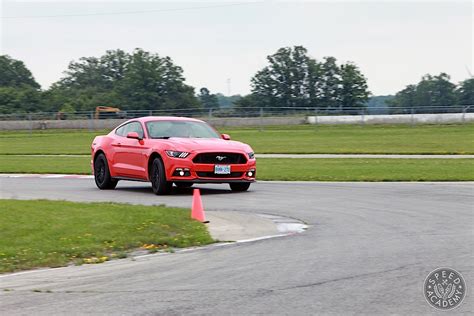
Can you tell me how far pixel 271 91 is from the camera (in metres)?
81.9

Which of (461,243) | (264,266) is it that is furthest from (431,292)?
(461,243)

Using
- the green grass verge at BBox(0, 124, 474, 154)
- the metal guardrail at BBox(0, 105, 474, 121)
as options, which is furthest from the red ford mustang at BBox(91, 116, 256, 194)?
the metal guardrail at BBox(0, 105, 474, 121)

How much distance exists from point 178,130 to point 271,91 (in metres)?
64.8

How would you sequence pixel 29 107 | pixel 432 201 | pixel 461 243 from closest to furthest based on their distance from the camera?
pixel 461 243, pixel 432 201, pixel 29 107

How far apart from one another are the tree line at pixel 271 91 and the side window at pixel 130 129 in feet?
163

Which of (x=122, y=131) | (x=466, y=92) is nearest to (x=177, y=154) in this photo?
(x=122, y=131)

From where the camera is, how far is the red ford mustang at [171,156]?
53.6 feet

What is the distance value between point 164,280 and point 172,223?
353 centimetres

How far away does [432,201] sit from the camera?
14273mm

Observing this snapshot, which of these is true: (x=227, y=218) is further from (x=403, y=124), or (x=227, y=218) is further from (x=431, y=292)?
(x=403, y=124)

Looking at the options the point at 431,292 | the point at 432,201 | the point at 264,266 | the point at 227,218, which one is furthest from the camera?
Answer: the point at 432,201

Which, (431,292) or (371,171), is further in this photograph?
(371,171)

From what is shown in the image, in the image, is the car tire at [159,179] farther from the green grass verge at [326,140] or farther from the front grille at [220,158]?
the green grass verge at [326,140]

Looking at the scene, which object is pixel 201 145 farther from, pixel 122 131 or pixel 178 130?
pixel 122 131
